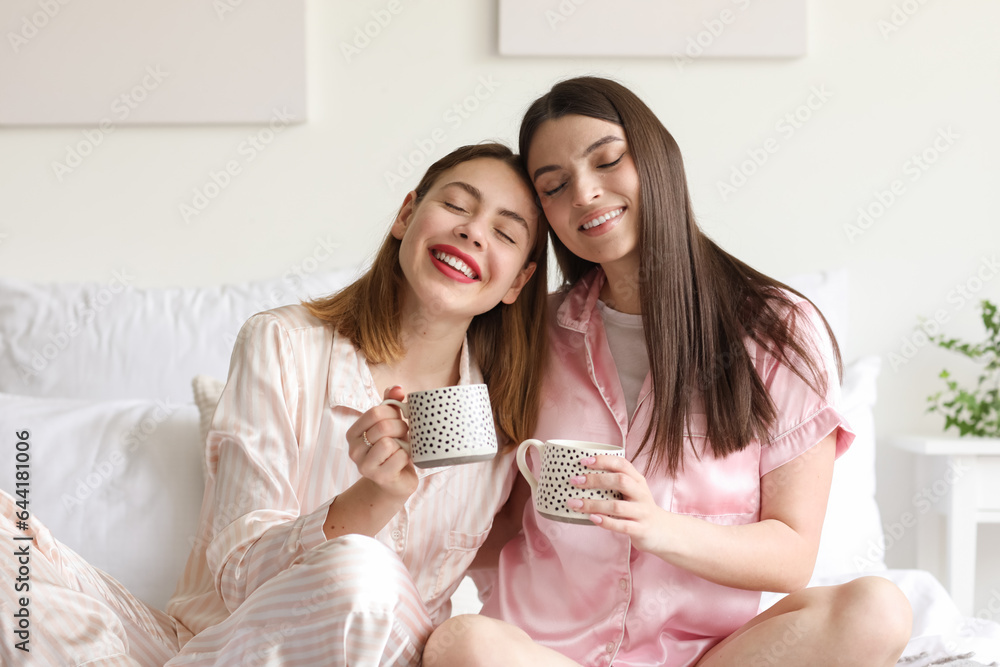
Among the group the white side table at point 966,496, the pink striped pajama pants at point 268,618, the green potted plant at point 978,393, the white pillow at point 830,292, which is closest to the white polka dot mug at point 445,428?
the pink striped pajama pants at point 268,618

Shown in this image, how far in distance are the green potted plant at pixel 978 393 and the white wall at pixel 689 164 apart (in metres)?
0.05

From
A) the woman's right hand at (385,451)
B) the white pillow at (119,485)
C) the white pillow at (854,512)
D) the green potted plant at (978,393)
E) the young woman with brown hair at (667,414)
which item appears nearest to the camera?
the woman's right hand at (385,451)

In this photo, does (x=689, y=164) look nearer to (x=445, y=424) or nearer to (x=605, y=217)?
(x=605, y=217)

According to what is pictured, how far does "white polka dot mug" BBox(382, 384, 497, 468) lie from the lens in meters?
0.98

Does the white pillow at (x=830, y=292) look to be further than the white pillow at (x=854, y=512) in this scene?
Yes

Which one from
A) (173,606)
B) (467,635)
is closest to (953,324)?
(467,635)

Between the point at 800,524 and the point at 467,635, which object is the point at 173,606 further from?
the point at 800,524

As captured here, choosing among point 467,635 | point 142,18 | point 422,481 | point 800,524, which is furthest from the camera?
point 142,18

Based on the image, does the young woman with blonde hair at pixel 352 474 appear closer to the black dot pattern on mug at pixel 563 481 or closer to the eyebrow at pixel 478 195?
the eyebrow at pixel 478 195

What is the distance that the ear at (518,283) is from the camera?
138 cm

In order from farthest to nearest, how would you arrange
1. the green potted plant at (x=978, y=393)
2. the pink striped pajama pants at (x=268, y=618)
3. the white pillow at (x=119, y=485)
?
the green potted plant at (x=978, y=393) < the white pillow at (x=119, y=485) < the pink striped pajama pants at (x=268, y=618)

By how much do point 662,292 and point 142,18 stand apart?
1553 mm

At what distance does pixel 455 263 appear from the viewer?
124cm

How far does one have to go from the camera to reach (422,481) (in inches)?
51.0
